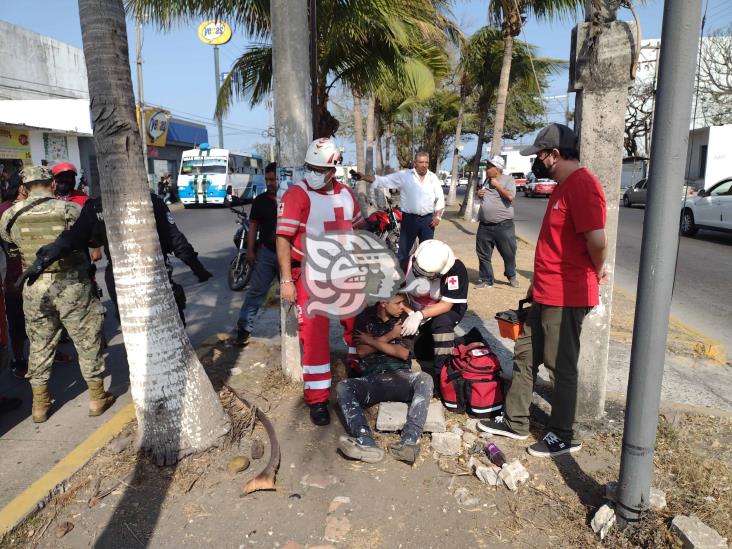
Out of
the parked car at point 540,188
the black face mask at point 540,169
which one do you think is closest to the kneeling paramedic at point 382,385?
the black face mask at point 540,169

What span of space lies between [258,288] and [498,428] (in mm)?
2697

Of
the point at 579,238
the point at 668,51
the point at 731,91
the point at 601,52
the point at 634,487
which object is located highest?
the point at 731,91

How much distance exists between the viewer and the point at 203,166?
A: 27.3 metres

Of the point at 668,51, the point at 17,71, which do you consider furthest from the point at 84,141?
the point at 668,51

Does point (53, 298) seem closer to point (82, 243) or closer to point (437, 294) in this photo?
point (82, 243)

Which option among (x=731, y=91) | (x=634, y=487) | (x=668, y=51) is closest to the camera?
(x=668, y=51)

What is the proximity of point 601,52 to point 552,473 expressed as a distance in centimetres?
247

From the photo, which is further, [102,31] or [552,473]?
[552,473]

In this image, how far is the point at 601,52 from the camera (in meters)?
3.27

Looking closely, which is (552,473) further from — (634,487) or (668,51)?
(668,51)

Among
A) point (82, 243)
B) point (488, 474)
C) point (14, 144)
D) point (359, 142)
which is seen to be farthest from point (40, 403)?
point (14, 144)

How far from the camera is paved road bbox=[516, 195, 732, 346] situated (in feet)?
21.8

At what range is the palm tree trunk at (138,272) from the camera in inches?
117

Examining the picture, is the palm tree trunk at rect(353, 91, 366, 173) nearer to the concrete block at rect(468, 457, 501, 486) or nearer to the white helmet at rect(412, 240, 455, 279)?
the white helmet at rect(412, 240, 455, 279)
